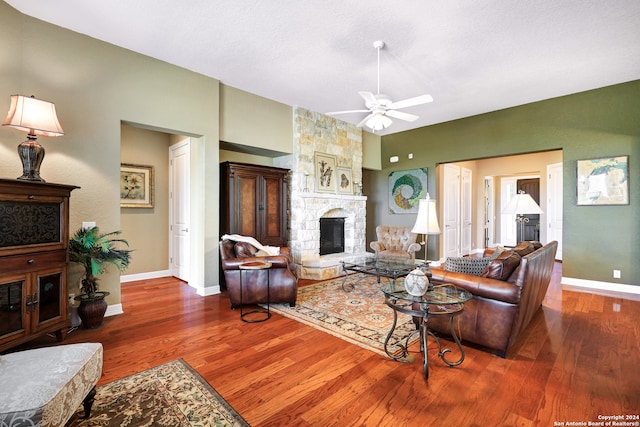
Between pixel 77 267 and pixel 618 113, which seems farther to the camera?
pixel 618 113

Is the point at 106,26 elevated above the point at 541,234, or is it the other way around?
the point at 106,26

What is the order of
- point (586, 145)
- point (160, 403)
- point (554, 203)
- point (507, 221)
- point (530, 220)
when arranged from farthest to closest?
point (507, 221) → point (530, 220) → point (554, 203) → point (586, 145) → point (160, 403)

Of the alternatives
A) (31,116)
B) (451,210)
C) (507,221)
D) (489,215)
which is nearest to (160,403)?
(31,116)

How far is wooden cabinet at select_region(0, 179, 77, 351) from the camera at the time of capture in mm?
2219

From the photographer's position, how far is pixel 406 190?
6.94m

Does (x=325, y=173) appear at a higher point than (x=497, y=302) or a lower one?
higher

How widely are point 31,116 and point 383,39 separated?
3429 mm

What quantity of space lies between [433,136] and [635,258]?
12.7 feet

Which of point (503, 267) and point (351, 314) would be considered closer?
point (503, 267)

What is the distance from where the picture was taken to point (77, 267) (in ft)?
10.3

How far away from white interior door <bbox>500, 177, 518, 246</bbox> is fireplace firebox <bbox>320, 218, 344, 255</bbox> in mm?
6030

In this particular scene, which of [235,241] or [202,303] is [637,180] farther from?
[202,303]

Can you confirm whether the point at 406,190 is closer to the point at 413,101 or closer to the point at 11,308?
the point at 413,101

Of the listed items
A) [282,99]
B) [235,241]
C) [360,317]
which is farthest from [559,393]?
[282,99]
